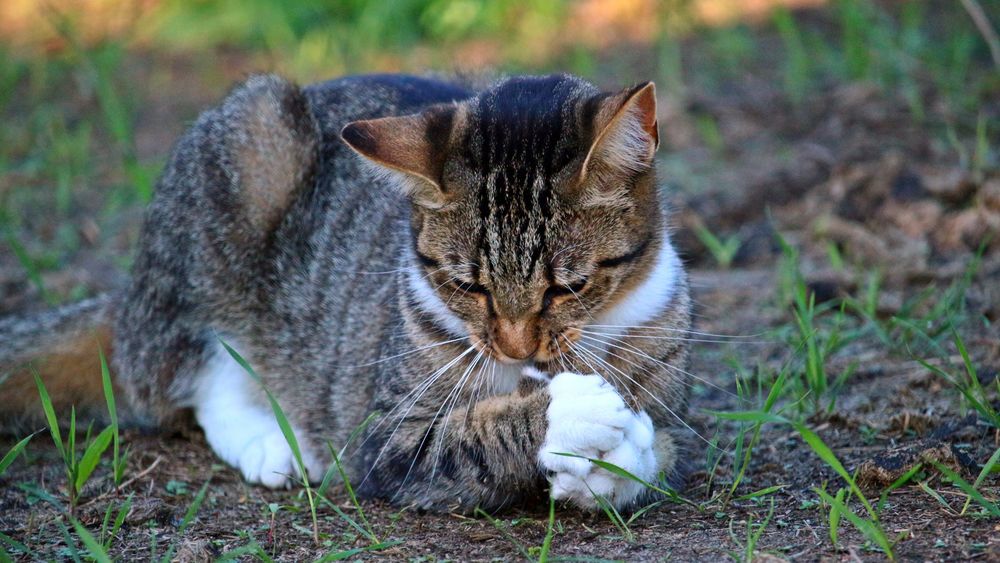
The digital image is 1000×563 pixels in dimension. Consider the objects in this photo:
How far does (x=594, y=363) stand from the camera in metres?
3.37

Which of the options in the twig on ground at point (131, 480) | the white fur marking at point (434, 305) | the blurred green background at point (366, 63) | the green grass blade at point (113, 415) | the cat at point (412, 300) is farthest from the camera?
the blurred green background at point (366, 63)

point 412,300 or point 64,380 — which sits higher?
point 412,300

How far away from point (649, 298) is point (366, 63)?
19.9 ft

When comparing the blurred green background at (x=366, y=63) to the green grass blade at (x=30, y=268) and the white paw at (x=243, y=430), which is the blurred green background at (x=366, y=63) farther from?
the white paw at (x=243, y=430)

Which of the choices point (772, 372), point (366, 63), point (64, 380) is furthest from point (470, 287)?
point (366, 63)

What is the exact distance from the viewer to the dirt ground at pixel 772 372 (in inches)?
121

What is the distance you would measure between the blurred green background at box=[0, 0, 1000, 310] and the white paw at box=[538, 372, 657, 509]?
8.81 ft

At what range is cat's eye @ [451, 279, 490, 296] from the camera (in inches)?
126

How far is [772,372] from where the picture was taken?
14.2ft

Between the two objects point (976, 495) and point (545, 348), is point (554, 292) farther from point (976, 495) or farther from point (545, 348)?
point (976, 495)

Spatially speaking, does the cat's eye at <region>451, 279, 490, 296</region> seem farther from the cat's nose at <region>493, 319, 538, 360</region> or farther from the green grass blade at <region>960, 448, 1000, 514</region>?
the green grass blade at <region>960, 448, 1000, 514</region>

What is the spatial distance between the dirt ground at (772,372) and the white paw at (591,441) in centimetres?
13

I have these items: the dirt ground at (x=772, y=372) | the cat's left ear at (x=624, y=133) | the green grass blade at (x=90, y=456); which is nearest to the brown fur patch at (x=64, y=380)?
the dirt ground at (x=772, y=372)

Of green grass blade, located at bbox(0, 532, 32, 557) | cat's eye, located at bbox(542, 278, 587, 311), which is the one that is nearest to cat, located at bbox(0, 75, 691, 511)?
cat's eye, located at bbox(542, 278, 587, 311)
